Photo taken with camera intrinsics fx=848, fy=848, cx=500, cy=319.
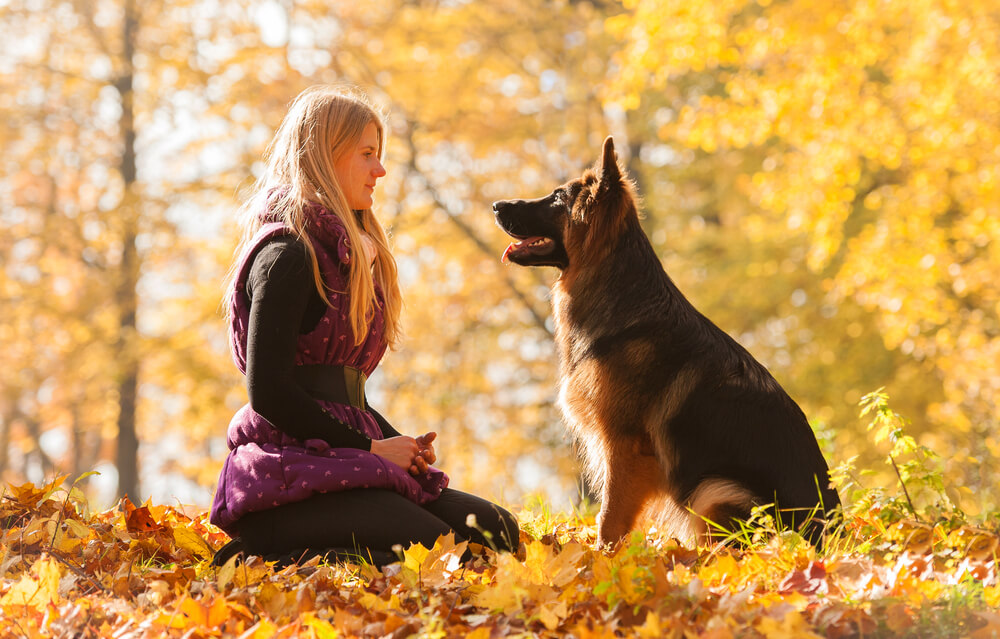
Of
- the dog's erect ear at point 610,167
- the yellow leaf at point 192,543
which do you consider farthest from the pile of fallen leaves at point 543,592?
the dog's erect ear at point 610,167

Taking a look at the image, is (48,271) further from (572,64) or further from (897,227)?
(897,227)

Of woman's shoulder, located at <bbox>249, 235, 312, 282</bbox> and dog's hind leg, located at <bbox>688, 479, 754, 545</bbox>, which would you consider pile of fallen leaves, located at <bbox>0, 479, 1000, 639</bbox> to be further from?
woman's shoulder, located at <bbox>249, 235, 312, 282</bbox>

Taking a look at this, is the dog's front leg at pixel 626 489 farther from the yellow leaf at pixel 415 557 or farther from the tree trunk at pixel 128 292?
the tree trunk at pixel 128 292

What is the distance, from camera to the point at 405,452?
341 cm

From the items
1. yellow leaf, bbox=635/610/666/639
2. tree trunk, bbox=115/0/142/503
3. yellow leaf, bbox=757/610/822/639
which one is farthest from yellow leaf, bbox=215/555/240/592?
tree trunk, bbox=115/0/142/503

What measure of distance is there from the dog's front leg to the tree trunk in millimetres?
10342

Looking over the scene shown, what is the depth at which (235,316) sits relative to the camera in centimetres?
336

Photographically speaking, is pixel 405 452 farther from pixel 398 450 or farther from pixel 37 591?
pixel 37 591

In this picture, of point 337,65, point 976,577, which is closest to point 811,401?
point 337,65

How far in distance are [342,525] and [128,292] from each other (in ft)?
36.9

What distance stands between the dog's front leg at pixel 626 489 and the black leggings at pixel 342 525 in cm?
68

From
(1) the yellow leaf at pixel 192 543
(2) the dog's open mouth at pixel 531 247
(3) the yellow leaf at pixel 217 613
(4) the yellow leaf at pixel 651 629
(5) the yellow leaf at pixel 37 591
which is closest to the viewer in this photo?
(4) the yellow leaf at pixel 651 629

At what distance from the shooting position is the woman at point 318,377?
313cm

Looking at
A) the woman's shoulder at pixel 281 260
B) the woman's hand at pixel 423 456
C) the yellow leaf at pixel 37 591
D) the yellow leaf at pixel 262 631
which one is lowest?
the yellow leaf at pixel 37 591
